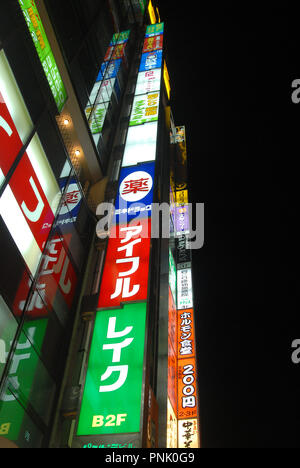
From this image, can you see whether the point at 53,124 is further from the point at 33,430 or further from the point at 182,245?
the point at 33,430

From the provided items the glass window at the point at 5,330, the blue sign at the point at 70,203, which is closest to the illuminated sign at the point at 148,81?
the blue sign at the point at 70,203

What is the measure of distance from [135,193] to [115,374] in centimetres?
536

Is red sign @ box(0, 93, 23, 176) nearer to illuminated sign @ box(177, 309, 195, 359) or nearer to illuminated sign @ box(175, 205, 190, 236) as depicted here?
illuminated sign @ box(177, 309, 195, 359)

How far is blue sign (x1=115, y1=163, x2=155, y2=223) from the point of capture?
396 inches

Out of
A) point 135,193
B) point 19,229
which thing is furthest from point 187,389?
point 19,229

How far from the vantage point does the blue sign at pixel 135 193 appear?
10.1 meters

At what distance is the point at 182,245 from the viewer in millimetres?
15000

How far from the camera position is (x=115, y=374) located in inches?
268

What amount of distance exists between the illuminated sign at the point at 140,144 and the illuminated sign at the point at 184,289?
427 cm

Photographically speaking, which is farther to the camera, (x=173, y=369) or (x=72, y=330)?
(x=173, y=369)

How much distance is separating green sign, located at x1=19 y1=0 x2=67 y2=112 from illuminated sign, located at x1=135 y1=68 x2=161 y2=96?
616 cm

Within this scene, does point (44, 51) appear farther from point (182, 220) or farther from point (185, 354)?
point (185, 354)
